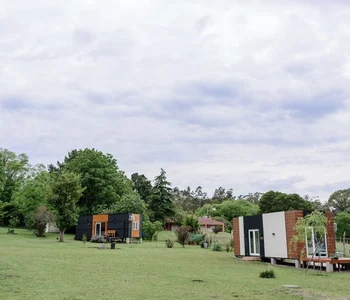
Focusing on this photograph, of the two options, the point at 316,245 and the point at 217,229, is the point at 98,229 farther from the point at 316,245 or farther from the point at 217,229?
the point at 316,245

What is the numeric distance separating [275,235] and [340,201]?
61.3 meters

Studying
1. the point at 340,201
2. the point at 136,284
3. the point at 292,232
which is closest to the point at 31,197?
the point at 292,232

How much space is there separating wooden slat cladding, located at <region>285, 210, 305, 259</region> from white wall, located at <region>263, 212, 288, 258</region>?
295 millimetres

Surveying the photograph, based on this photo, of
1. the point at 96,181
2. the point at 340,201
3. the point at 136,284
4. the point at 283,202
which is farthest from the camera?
the point at 340,201

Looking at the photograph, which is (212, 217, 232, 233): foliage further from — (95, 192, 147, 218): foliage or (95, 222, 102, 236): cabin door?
(95, 222, 102, 236): cabin door

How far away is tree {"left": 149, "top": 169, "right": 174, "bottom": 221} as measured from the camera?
60.7 meters

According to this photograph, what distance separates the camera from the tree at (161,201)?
60688 mm

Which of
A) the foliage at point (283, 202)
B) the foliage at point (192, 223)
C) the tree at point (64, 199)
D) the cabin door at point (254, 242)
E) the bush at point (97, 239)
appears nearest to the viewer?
the cabin door at point (254, 242)

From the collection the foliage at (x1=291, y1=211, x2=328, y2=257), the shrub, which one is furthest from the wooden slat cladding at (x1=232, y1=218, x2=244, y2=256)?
the shrub

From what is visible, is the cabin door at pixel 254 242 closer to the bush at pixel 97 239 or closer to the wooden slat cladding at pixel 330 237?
the wooden slat cladding at pixel 330 237

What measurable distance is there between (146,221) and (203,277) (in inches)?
1257

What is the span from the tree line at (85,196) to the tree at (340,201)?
19 cm

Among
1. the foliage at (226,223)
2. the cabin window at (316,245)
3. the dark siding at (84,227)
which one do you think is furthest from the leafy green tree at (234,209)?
the cabin window at (316,245)

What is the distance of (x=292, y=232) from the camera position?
20.4 metres
